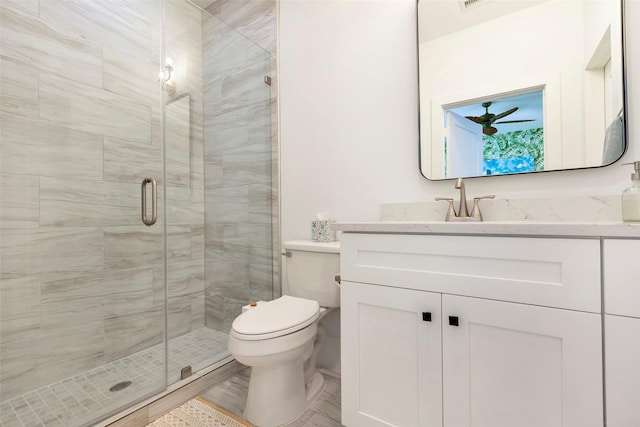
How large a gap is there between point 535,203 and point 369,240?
70 centimetres

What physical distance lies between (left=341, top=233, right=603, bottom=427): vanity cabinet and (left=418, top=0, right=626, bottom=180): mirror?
0.59 meters

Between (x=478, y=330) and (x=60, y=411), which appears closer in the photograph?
(x=478, y=330)

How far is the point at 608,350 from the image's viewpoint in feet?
2.37

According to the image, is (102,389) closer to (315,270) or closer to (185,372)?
(185,372)

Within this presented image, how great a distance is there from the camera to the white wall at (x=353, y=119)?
4.83 ft

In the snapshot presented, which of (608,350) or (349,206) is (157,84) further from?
(608,350)

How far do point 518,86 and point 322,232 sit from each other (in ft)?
3.51

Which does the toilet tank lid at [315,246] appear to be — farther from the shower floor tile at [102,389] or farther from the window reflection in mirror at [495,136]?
the shower floor tile at [102,389]

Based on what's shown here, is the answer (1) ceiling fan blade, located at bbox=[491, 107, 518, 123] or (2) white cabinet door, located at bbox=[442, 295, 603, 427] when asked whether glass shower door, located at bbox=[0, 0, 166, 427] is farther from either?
→ (1) ceiling fan blade, located at bbox=[491, 107, 518, 123]

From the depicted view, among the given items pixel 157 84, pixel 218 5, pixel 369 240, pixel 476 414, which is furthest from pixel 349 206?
pixel 218 5

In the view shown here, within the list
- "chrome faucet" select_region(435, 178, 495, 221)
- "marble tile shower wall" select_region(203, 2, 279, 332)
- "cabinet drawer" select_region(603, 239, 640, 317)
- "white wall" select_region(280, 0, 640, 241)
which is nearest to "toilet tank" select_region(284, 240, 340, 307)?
"white wall" select_region(280, 0, 640, 241)

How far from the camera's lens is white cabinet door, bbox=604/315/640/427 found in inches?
27.5

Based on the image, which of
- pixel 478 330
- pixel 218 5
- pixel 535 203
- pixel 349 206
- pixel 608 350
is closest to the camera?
pixel 608 350

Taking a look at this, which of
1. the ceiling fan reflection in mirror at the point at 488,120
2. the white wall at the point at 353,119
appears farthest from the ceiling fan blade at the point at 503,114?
the white wall at the point at 353,119
